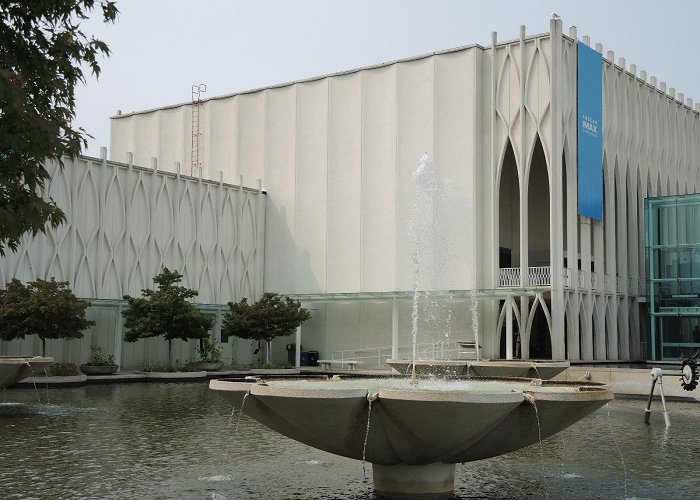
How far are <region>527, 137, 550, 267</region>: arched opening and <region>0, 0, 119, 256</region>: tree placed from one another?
140 ft

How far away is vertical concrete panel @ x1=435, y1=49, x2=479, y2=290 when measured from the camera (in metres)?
42.5

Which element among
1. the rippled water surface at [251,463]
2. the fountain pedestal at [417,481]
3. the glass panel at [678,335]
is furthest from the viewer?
the glass panel at [678,335]

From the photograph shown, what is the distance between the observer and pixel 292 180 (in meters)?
49.7

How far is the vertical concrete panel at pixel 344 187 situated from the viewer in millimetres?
46812

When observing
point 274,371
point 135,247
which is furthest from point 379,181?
point 135,247

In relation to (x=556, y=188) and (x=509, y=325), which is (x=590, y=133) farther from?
(x=509, y=325)

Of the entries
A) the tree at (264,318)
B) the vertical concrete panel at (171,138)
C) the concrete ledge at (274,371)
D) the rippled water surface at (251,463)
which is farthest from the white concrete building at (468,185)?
the rippled water surface at (251,463)

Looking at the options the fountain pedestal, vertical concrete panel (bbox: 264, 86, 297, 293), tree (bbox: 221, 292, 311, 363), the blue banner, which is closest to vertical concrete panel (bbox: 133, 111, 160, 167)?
vertical concrete panel (bbox: 264, 86, 297, 293)

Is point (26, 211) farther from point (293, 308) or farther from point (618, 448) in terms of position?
point (293, 308)

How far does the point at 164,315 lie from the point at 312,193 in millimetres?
13666

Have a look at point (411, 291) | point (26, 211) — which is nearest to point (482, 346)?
point (411, 291)

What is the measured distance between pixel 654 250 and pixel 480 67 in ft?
41.0

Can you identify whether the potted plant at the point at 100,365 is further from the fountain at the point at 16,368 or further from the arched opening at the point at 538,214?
the arched opening at the point at 538,214

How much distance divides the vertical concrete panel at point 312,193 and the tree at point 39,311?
1630 centimetres
